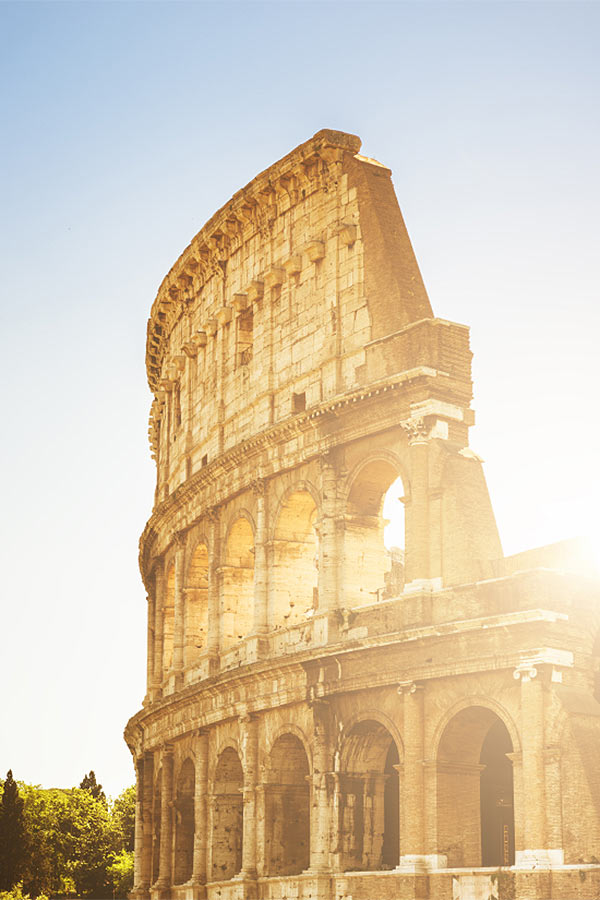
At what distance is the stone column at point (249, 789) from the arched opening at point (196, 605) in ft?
15.6

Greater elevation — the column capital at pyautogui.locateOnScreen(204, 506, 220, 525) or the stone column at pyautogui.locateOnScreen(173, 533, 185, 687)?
the column capital at pyautogui.locateOnScreen(204, 506, 220, 525)

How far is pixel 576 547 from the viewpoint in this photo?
21.7 m

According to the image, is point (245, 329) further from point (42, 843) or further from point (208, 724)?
point (42, 843)

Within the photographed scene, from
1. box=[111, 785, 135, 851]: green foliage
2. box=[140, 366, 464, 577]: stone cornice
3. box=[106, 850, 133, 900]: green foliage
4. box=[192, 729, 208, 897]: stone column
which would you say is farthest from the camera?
box=[111, 785, 135, 851]: green foliage

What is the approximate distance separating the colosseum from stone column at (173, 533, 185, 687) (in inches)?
2.8

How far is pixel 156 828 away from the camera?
102 ft

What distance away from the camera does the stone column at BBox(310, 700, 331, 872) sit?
74.0 feet

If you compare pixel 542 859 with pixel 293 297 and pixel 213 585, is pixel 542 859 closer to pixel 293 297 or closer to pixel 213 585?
pixel 213 585

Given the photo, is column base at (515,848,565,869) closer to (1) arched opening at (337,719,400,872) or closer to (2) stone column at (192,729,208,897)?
(1) arched opening at (337,719,400,872)

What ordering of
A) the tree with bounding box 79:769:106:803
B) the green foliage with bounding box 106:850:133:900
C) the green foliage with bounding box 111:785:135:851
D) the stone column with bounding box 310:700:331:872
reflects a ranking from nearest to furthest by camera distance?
1. the stone column with bounding box 310:700:331:872
2. the green foliage with bounding box 106:850:133:900
3. the green foliage with bounding box 111:785:135:851
4. the tree with bounding box 79:769:106:803

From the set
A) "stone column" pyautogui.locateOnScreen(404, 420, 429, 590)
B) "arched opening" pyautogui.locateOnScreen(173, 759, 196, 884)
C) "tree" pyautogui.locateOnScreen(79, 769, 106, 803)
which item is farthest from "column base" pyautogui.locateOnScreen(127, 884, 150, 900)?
"tree" pyautogui.locateOnScreen(79, 769, 106, 803)

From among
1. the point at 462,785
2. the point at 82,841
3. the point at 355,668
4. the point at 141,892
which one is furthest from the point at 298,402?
the point at 82,841

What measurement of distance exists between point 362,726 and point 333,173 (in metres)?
10.8

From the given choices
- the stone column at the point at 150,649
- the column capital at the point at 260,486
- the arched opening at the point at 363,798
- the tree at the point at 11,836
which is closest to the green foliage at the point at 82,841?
the tree at the point at 11,836
